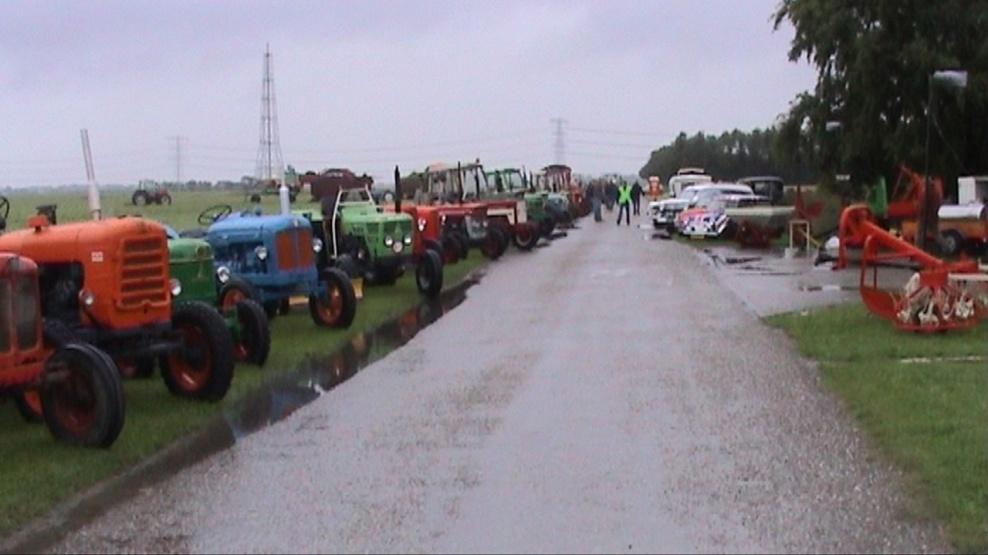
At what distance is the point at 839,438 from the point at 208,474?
4216 mm

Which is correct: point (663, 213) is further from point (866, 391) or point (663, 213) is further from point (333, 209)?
point (866, 391)

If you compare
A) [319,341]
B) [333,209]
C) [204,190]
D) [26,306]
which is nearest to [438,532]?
[26,306]

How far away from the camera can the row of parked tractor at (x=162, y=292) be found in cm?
1006

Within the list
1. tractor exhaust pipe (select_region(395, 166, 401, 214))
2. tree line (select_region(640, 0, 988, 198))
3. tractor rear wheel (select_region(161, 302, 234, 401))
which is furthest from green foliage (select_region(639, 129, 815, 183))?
tractor rear wheel (select_region(161, 302, 234, 401))

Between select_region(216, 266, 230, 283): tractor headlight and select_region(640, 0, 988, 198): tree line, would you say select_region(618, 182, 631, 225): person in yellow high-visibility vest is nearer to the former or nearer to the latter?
select_region(640, 0, 988, 198): tree line

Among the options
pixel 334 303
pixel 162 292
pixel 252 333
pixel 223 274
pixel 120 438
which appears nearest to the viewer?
pixel 120 438

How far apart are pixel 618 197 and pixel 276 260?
47.8 meters

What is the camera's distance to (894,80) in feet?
109

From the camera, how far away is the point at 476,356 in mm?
14914

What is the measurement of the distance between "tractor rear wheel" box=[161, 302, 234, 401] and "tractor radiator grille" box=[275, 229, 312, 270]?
4849 mm

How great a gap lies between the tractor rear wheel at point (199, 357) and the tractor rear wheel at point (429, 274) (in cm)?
1069

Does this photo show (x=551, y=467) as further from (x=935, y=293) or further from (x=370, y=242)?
(x=370, y=242)

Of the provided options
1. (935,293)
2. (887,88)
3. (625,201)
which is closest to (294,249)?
(935,293)

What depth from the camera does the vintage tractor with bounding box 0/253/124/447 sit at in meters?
9.85
